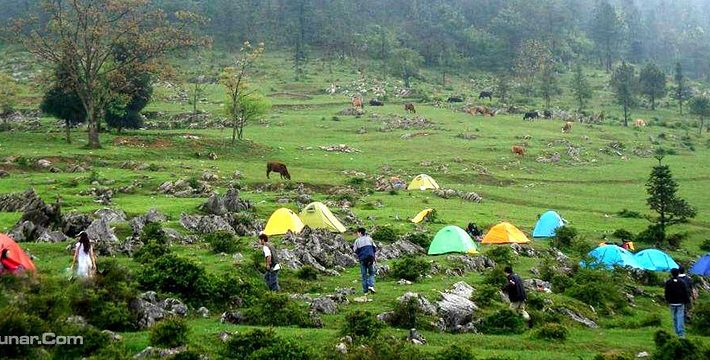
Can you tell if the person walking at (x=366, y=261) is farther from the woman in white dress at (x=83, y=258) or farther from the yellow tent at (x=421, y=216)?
the yellow tent at (x=421, y=216)

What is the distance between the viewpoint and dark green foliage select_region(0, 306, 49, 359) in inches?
448

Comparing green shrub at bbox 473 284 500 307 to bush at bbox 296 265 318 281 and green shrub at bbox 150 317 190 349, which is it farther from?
green shrub at bbox 150 317 190 349

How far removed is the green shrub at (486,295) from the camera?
762 inches

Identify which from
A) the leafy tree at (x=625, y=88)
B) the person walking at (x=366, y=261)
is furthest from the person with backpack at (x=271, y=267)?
the leafy tree at (x=625, y=88)

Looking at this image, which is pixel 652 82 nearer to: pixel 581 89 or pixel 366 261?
pixel 581 89

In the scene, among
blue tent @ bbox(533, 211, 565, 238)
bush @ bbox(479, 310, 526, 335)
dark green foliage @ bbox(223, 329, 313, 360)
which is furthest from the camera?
blue tent @ bbox(533, 211, 565, 238)

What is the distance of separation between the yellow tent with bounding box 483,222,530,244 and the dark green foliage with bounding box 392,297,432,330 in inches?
565

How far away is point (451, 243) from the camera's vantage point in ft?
88.7

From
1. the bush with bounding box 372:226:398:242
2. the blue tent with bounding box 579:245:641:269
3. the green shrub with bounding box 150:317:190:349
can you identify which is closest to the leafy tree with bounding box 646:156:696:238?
the blue tent with bounding box 579:245:641:269

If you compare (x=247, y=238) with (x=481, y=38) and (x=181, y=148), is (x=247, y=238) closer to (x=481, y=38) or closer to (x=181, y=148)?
(x=181, y=148)

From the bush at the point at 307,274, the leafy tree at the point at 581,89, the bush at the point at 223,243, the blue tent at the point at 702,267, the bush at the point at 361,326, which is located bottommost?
the blue tent at the point at 702,267

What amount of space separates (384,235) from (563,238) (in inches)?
380

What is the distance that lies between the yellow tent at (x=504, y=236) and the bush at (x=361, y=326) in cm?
1663

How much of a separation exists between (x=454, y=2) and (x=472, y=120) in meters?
90.9
